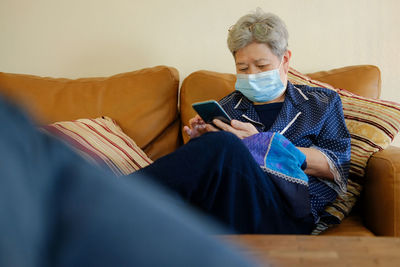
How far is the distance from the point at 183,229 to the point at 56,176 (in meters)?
0.08

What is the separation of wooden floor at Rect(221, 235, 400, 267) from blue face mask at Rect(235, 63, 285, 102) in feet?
3.08

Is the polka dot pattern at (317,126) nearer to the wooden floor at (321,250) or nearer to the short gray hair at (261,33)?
the short gray hair at (261,33)

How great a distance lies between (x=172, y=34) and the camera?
202cm

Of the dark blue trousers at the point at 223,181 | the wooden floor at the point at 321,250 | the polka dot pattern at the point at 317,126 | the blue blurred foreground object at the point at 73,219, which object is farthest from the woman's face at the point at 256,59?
the blue blurred foreground object at the point at 73,219

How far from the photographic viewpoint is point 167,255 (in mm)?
215

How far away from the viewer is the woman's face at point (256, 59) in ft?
4.79

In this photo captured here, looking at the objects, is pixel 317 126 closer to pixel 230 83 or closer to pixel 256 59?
pixel 256 59

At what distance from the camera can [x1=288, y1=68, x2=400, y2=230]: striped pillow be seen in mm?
1375

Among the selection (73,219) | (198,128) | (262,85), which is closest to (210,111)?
(198,128)

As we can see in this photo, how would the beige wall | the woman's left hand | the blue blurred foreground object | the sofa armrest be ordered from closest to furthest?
the blue blurred foreground object
the sofa armrest
the woman's left hand
the beige wall

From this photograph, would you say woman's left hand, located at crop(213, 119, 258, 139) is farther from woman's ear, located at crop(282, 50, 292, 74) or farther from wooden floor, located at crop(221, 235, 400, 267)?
wooden floor, located at crop(221, 235, 400, 267)

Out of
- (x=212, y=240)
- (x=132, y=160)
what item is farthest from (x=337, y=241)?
(x=132, y=160)

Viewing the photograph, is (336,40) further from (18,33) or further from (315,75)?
(18,33)

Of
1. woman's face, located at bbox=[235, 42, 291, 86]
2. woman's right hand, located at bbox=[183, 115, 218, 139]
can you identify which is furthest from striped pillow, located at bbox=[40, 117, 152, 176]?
woman's face, located at bbox=[235, 42, 291, 86]
